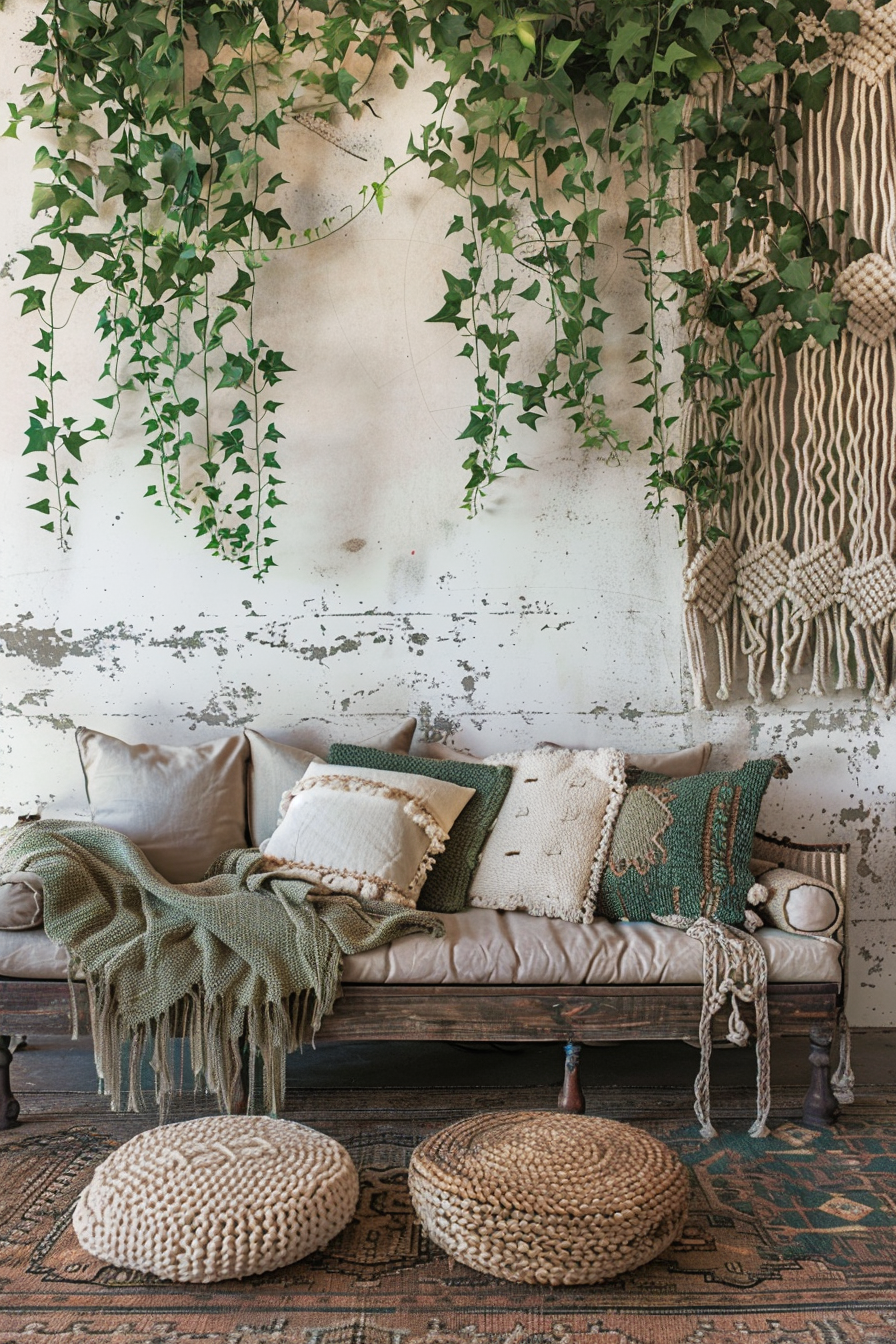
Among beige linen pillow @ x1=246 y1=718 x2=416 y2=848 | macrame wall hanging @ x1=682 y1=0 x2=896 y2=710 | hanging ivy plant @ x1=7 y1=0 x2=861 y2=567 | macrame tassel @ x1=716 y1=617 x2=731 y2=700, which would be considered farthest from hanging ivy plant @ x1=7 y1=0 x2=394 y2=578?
macrame tassel @ x1=716 y1=617 x2=731 y2=700

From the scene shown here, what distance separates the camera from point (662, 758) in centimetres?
311

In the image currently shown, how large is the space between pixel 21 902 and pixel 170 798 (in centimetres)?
54

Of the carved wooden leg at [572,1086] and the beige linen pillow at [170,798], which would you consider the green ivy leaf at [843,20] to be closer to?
the beige linen pillow at [170,798]

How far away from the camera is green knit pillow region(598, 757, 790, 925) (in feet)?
8.72

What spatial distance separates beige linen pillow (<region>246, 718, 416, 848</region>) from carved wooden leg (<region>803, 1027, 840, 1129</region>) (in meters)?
1.28

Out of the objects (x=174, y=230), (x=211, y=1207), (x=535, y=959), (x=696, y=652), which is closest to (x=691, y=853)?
(x=535, y=959)

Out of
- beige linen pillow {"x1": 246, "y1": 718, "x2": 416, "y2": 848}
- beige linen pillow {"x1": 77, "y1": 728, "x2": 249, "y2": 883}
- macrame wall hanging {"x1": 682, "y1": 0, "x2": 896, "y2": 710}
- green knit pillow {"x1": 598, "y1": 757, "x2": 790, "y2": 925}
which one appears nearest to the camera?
green knit pillow {"x1": 598, "y1": 757, "x2": 790, "y2": 925}

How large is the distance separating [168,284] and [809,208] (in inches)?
72.5

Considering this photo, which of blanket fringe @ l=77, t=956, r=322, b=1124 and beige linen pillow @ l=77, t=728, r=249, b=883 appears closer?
blanket fringe @ l=77, t=956, r=322, b=1124

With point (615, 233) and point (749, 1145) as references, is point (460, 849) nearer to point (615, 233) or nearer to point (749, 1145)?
point (749, 1145)

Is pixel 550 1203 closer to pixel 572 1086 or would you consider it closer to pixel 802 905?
pixel 572 1086

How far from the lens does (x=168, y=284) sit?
10.0ft

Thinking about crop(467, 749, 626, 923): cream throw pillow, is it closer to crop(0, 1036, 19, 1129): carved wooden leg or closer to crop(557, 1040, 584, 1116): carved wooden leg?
crop(557, 1040, 584, 1116): carved wooden leg

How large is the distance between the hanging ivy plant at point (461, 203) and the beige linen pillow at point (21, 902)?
3.72 ft
